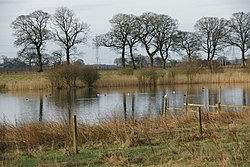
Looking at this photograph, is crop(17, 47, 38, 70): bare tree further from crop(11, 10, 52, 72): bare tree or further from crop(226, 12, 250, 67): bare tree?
crop(226, 12, 250, 67): bare tree

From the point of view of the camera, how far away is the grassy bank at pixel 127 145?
748 cm

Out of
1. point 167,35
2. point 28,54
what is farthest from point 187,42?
point 28,54

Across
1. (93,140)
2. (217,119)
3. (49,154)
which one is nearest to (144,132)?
(93,140)

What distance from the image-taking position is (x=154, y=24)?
55.8 meters

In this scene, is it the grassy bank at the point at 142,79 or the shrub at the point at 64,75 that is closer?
the shrub at the point at 64,75

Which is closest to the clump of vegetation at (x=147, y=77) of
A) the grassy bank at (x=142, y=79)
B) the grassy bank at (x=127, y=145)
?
the grassy bank at (x=142, y=79)

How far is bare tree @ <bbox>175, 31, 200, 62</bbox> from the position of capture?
5747 cm

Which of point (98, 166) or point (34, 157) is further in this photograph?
point (34, 157)

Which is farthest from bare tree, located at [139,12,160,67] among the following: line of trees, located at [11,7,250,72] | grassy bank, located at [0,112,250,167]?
grassy bank, located at [0,112,250,167]

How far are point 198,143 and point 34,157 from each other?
371cm

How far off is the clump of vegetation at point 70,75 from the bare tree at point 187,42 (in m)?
19.2

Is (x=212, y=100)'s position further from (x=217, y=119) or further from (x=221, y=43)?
(x=221, y=43)

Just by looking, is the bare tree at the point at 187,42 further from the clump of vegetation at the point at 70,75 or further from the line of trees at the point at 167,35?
the clump of vegetation at the point at 70,75

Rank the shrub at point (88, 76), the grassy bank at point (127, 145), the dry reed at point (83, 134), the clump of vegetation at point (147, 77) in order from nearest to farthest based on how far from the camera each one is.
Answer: the grassy bank at point (127, 145), the dry reed at point (83, 134), the shrub at point (88, 76), the clump of vegetation at point (147, 77)
